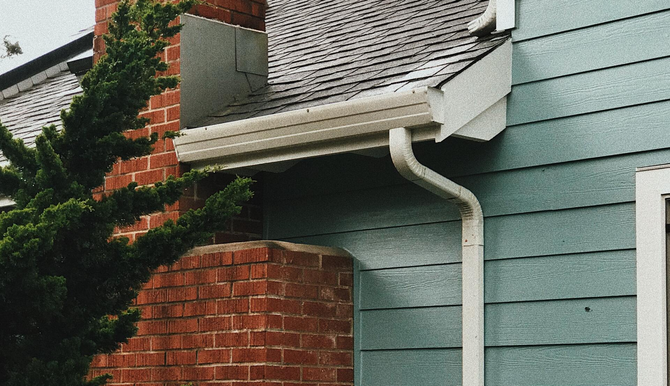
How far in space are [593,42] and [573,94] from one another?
23cm

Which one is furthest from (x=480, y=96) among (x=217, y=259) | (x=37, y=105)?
(x=37, y=105)

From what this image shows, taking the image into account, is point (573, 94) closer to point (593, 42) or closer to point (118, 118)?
point (593, 42)

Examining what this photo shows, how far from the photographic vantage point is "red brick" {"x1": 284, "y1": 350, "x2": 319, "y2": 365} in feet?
14.6

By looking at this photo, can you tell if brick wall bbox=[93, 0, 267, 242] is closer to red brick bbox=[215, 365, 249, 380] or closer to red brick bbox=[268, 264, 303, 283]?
red brick bbox=[268, 264, 303, 283]

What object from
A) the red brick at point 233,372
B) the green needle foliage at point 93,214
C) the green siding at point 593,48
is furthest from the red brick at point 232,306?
the green siding at point 593,48

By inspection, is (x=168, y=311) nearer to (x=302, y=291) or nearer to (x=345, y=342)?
(x=302, y=291)

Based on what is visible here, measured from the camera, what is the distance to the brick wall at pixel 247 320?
174 inches

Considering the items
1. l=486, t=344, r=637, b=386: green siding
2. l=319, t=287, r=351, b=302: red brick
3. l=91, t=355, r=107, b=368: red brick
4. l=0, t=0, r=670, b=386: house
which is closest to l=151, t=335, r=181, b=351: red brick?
l=91, t=355, r=107, b=368: red brick

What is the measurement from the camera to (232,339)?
4.50 meters

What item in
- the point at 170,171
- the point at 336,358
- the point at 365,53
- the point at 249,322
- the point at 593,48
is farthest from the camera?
the point at 365,53

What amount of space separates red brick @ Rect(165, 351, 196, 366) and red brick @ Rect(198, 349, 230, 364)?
0.05 m

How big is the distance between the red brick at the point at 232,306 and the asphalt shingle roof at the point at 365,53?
37.5 inches

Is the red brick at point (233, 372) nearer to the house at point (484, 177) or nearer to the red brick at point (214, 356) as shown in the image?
the red brick at point (214, 356)

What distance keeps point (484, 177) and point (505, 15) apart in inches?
29.3
